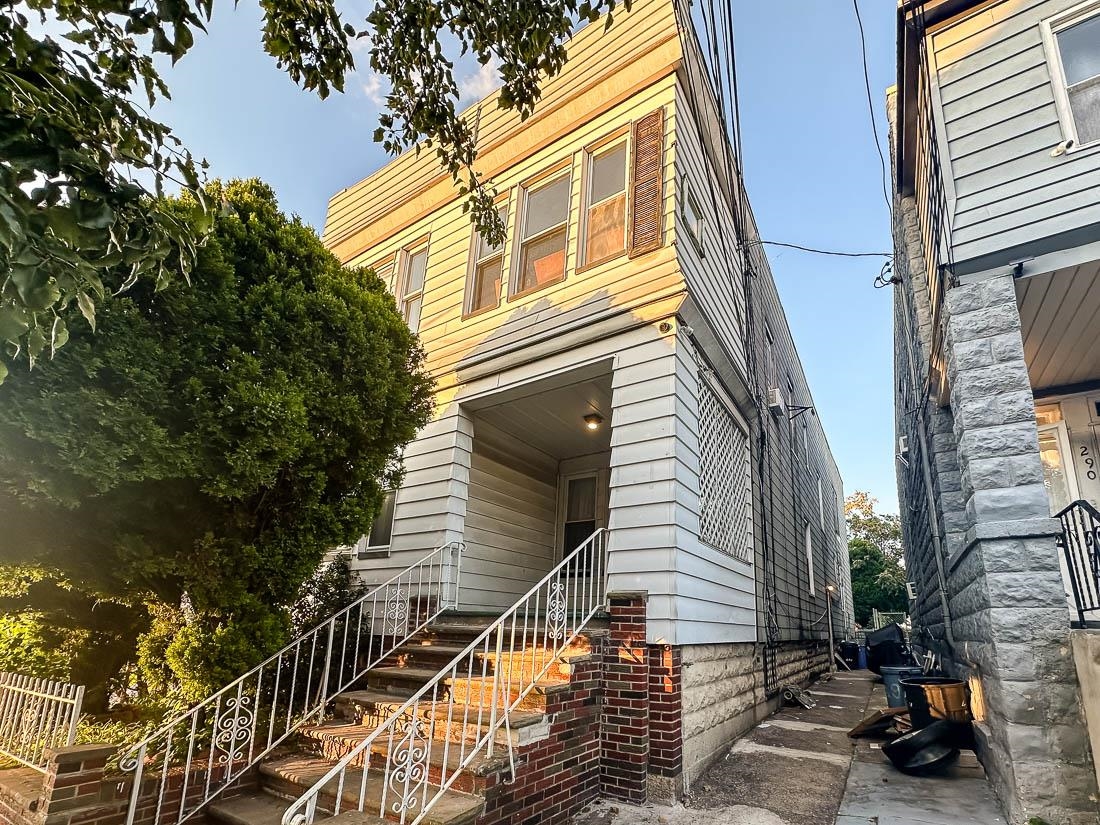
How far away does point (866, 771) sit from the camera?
5.10m

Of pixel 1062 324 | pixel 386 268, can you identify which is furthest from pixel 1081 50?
pixel 386 268

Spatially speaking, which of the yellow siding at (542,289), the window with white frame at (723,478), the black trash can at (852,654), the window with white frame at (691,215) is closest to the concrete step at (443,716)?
the window with white frame at (723,478)

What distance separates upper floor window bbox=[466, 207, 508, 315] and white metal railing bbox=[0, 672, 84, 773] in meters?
5.15

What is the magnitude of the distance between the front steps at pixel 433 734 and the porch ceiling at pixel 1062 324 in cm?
462

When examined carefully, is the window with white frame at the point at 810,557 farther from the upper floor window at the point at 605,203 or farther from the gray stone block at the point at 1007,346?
the upper floor window at the point at 605,203

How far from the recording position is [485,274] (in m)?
7.50

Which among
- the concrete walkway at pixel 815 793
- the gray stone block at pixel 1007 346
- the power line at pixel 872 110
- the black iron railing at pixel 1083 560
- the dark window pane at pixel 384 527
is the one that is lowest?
the concrete walkway at pixel 815 793

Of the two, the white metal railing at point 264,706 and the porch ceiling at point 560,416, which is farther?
the porch ceiling at point 560,416

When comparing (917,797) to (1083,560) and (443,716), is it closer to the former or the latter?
(1083,560)

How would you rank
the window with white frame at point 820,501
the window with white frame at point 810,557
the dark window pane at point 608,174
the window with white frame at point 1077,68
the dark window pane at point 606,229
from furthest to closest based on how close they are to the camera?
1. the window with white frame at point 820,501
2. the window with white frame at point 810,557
3. the dark window pane at point 608,174
4. the dark window pane at point 606,229
5. the window with white frame at point 1077,68

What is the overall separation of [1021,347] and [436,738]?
5244mm

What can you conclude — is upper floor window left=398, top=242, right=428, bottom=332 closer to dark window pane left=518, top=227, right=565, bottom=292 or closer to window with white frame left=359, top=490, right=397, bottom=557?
dark window pane left=518, top=227, right=565, bottom=292

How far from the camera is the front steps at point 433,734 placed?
10.9 feet

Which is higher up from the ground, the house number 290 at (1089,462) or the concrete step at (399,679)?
the house number 290 at (1089,462)
